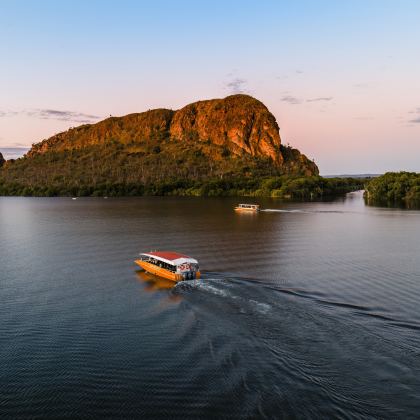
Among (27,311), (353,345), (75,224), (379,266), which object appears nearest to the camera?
(353,345)

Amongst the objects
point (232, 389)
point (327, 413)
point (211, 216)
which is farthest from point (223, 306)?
point (211, 216)

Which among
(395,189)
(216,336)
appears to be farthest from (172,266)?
(395,189)

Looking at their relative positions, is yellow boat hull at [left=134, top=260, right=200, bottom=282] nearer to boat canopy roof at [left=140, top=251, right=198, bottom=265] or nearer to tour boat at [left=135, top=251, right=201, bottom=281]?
tour boat at [left=135, top=251, right=201, bottom=281]

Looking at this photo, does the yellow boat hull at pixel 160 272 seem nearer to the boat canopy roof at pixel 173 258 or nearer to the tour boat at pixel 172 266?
the tour boat at pixel 172 266

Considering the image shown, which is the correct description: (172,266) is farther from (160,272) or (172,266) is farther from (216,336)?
(216,336)

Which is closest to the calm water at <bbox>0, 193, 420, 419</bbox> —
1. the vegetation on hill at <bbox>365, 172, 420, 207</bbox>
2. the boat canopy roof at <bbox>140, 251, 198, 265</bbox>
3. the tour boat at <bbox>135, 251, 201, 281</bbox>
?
the tour boat at <bbox>135, 251, 201, 281</bbox>

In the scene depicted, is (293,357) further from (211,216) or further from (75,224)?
(211,216)

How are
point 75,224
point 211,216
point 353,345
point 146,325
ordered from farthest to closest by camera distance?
point 211,216, point 75,224, point 146,325, point 353,345
